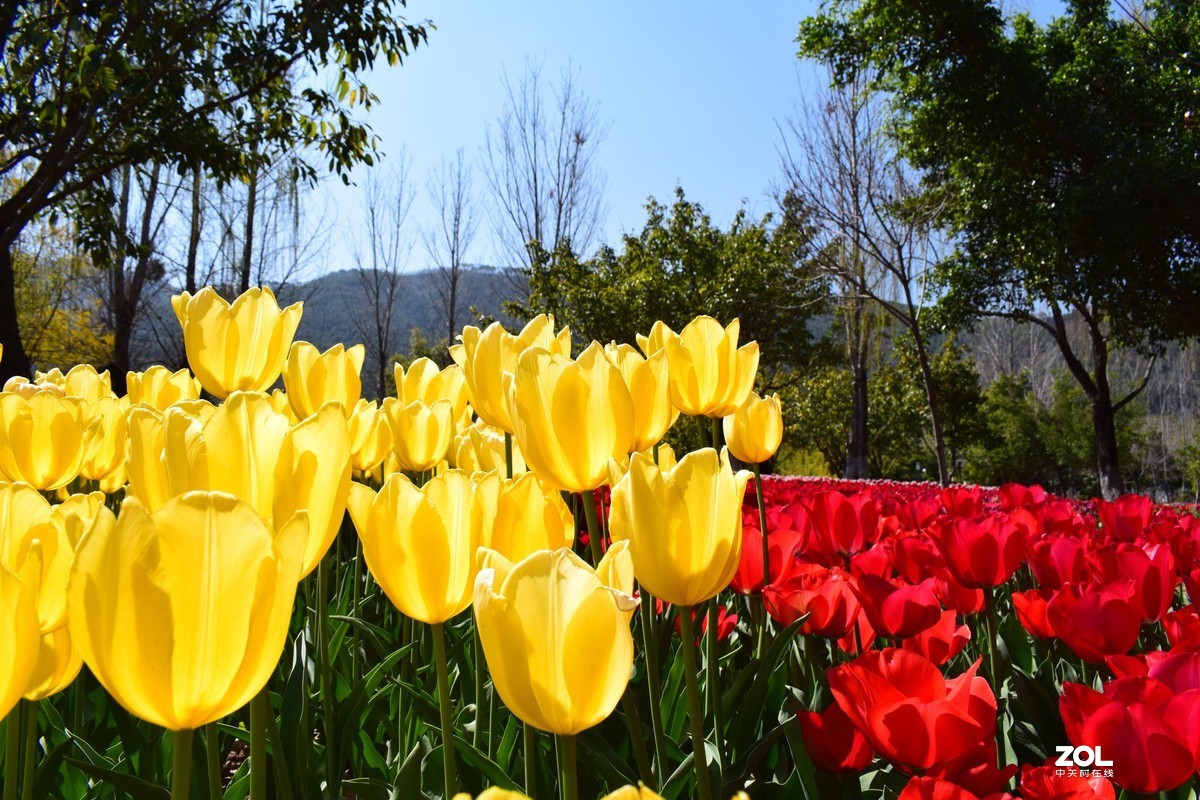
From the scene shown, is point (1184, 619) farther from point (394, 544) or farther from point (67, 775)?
point (67, 775)

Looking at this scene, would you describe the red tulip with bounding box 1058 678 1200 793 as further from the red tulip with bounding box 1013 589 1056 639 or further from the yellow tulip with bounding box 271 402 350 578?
the yellow tulip with bounding box 271 402 350 578

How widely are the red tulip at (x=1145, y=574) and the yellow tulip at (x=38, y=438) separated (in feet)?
4.48

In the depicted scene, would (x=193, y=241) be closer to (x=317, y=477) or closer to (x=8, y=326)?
(x=8, y=326)

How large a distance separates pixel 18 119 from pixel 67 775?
230 inches

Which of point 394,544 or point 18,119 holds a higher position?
point 18,119

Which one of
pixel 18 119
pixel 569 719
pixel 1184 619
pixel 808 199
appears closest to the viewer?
pixel 569 719

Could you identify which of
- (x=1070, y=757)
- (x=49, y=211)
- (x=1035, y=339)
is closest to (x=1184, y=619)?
(x=1070, y=757)

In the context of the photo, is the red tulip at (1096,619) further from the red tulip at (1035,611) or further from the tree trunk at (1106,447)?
the tree trunk at (1106,447)

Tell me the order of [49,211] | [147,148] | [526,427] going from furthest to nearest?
[49,211] → [147,148] → [526,427]

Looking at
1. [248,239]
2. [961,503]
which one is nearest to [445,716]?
[961,503]

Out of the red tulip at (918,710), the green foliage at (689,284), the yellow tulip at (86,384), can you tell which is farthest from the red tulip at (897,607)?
the green foliage at (689,284)

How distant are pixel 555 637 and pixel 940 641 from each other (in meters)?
0.58

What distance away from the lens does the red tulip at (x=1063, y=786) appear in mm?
605

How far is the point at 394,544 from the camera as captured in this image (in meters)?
0.64
